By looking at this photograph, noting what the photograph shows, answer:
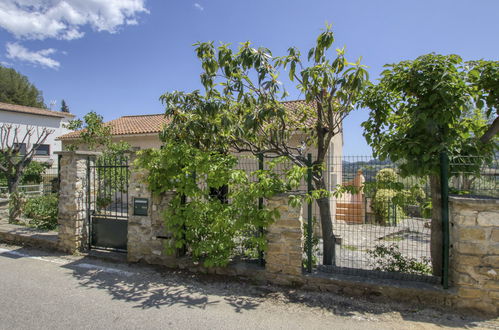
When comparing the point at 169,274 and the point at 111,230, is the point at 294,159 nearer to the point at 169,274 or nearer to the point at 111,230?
the point at 169,274

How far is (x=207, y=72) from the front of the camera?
5.27m

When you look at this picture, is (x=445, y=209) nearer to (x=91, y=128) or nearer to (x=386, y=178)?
(x=386, y=178)

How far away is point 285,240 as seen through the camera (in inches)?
178

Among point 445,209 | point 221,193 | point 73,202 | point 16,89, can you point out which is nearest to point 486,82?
point 445,209

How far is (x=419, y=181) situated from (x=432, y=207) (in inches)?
18.0

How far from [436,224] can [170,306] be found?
160 inches

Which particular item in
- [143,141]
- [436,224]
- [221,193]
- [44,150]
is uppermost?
[44,150]

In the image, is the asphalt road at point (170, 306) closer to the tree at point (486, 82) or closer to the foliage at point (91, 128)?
the tree at point (486, 82)

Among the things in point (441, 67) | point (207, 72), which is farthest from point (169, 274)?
point (441, 67)

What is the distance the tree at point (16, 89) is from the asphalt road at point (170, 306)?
39.5 metres

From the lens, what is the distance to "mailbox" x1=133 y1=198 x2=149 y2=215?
5.49 meters

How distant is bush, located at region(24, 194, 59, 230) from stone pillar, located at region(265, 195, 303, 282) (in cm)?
639

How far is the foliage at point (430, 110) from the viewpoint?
154 inches

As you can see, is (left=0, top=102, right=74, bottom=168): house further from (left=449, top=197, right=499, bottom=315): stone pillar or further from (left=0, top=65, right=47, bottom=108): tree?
(left=449, top=197, right=499, bottom=315): stone pillar
